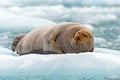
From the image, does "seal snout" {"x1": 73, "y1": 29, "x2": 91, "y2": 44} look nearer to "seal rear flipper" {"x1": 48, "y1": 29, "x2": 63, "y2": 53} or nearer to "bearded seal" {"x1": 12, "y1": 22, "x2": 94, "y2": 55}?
"bearded seal" {"x1": 12, "y1": 22, "x2": 94, "y2": 55}

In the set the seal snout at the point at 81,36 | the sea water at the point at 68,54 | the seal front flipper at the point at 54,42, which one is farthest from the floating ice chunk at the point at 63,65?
the seal front flipper at the point at 54,42

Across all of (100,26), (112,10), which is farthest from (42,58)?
(112,10)

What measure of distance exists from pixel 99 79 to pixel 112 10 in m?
13.9

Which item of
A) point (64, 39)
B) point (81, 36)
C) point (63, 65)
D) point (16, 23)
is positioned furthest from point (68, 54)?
point (16, 23)

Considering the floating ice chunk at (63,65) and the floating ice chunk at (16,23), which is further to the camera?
the floating ice chunk at (16,23)

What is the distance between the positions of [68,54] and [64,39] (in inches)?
24.6

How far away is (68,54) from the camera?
4.72 metres

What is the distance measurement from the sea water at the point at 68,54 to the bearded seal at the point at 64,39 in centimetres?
21

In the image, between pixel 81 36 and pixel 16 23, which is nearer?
pixel 81 36

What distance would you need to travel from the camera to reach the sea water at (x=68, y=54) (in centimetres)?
444

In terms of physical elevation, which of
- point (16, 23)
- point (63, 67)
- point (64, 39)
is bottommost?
point (16, 23)

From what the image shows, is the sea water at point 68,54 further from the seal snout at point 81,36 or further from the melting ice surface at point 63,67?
the seal snout at point 81,36

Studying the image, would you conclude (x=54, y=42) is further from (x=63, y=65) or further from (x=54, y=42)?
(x=63, y=65)

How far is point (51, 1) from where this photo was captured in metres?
21.1
